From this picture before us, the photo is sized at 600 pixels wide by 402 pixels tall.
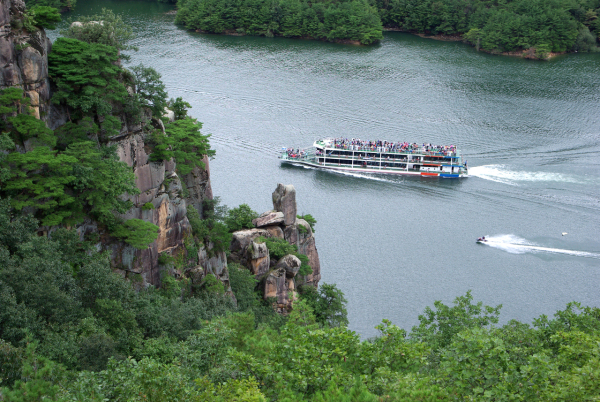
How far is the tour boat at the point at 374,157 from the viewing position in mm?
110188

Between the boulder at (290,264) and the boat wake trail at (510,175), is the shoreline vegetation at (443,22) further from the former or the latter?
the boulder at (290,264)

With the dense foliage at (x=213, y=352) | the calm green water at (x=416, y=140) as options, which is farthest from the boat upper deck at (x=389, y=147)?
the dense foliage at (x=213, y=352)

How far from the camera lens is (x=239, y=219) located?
219ft

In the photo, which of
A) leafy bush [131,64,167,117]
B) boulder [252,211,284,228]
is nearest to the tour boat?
boulder [252,211,284,228]

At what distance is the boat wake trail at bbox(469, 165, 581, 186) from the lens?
10325cm

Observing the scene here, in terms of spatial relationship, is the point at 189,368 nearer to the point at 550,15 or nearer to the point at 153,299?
the point at 153,299

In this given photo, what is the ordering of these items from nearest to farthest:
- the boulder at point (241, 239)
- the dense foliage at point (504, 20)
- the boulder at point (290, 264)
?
the boulder at point (290, 264) < the boulder at point (241, 239) < the dense foliage at point (504, 20)

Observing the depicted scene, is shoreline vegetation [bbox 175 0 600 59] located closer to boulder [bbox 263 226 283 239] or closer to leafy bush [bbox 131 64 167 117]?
boulder [bbox 263 226 283 239]

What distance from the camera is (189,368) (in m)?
34.5

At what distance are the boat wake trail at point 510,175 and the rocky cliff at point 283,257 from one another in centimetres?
4572

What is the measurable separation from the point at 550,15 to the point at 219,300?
146490mm

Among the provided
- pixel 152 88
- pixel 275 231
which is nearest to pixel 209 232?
pixel 275 231

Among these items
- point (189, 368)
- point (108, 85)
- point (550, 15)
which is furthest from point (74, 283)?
point (550, 15)

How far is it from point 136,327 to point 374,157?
7570cm
